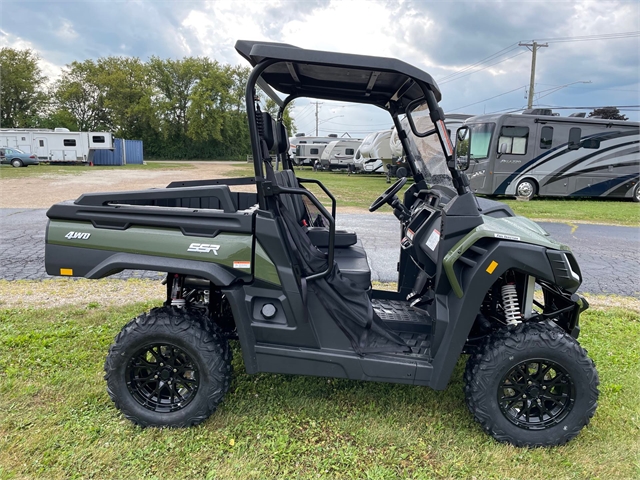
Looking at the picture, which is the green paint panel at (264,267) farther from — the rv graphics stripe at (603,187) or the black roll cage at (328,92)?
the rv graphics stripe at (603,187)

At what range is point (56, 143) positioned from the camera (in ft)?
103

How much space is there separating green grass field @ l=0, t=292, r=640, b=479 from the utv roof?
199 centimetres

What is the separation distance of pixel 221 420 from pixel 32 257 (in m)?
4.94

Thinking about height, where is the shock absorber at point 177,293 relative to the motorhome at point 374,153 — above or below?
below

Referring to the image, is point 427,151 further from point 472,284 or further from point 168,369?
point 168,369

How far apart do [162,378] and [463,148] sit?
95.5 inches

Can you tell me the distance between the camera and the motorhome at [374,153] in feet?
73.5

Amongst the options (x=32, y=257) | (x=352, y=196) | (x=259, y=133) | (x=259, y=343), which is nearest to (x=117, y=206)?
(x=259, y=133)

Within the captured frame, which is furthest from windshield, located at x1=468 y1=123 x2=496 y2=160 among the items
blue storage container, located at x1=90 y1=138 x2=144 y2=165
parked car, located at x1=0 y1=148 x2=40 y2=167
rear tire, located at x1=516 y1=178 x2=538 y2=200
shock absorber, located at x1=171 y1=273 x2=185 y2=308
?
blue storage container, located at x1=90 y1=138 x2=144 y2=165

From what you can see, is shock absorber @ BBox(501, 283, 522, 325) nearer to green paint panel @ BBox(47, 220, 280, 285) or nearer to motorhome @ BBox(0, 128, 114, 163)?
green paint panel @ BBox(47, 220, 280, 285)

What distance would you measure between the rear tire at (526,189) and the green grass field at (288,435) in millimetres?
12668

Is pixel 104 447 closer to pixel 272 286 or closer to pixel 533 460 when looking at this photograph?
pixel 272 286

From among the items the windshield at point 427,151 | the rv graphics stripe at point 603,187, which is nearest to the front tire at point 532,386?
the windshield at point 427,151

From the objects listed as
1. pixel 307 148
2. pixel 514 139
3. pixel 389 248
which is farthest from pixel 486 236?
pixel 307 148
